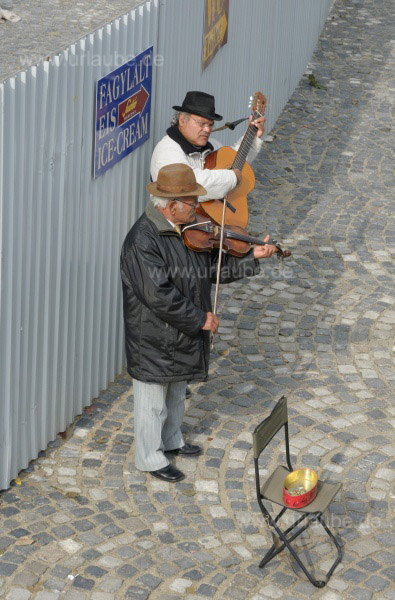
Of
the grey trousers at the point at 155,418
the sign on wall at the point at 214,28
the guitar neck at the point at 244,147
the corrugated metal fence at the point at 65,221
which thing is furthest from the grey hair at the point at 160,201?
the sign on wall at the point at 214,28

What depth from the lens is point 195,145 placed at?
8.27 m

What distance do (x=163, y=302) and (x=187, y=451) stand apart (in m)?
1.35

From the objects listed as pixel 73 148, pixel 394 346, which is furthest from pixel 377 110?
pixel 73 148

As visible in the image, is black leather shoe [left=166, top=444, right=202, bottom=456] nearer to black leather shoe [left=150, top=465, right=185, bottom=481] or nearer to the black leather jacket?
black leather shoe [left=150, top=465, right=185, bottom=481]

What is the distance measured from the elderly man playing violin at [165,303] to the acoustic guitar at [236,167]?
632 mm

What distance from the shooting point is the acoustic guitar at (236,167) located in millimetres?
8266

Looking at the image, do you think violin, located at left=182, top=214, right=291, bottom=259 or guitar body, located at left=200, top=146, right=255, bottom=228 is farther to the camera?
guitar body, located at left=200, top=146, right=255, bottom=228

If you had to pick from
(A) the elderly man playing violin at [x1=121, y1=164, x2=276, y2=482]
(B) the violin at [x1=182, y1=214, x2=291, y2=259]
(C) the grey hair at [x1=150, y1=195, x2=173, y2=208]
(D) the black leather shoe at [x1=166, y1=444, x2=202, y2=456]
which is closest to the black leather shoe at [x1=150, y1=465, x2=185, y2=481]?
(A) the elderly man playing violin at [x1=121, y1=164, x2=276, y2=482]

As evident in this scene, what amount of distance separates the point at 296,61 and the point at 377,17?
12.5 feet

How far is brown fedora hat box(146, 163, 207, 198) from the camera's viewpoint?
7.17 meters

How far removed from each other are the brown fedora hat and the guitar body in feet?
3.12

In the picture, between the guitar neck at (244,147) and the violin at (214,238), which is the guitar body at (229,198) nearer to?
the guitar neck at (244,147)

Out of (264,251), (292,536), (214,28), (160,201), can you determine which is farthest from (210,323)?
(214,28)

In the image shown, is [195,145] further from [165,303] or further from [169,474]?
[169,474]
